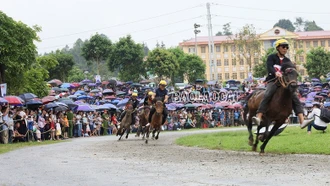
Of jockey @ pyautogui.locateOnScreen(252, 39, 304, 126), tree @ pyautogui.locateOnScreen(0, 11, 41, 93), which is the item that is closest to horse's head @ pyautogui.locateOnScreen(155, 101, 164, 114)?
jockey @ pyautogui.locateOnScreen(252, 39, 304, 126)

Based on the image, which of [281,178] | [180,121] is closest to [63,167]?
[281,178]

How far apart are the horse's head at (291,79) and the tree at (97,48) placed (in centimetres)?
6747

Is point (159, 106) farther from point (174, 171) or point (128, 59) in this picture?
point (128, 59)

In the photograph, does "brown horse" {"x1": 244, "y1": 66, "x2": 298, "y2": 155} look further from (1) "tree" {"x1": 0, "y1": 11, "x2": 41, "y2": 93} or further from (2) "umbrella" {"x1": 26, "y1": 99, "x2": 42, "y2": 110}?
(1) "tree" {"x1": 0, "y1": 11, "x2": 41, "y2": 93}

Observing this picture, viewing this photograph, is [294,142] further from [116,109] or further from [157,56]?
[157,56]

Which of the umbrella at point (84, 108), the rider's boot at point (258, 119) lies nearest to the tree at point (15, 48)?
the umbrella at point (84, 108)

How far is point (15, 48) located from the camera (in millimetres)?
36344

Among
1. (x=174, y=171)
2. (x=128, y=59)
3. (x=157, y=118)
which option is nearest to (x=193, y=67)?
(x=128, y=59)

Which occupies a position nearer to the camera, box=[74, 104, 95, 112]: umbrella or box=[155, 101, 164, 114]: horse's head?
box=[155, 101, 164, 114]: horse's head

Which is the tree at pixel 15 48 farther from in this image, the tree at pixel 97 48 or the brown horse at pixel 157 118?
the tree at pixel 97 48

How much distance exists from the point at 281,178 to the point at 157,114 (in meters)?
15.2

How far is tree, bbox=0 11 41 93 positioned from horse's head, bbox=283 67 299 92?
77.9 feet

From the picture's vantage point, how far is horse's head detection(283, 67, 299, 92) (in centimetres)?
1535

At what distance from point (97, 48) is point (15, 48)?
46.8 metres
